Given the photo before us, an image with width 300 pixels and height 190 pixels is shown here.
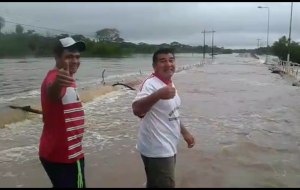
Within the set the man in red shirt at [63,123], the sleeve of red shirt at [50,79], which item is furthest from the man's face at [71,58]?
the sleeve of red shirt at [50,79]

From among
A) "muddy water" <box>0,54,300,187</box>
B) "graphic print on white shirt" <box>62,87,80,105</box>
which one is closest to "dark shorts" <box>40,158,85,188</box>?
"graphic print on white shirt" <box>62,87,80,105</box>

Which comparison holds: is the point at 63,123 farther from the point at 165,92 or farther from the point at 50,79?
the point at 165,92

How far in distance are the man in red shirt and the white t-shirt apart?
0.62 m

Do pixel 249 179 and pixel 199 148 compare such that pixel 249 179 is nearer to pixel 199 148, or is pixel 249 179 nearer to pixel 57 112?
pixel 199 148

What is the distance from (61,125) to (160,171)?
3.24 feet

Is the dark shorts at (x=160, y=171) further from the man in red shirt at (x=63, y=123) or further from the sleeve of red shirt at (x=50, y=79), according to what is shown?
the sleeve of red shirt at (x=50, y=79)

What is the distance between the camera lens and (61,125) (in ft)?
8.31

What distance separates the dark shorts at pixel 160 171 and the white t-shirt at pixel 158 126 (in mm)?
48

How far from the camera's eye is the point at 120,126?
10.6 m

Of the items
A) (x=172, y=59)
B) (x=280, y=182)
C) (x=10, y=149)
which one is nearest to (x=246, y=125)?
(x=280, y=182)

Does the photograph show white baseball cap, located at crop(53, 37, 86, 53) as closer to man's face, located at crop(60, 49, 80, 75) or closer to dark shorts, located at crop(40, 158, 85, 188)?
man's face, located at crop(60, 49, 80, 75)

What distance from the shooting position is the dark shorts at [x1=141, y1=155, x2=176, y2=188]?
9.98 feet

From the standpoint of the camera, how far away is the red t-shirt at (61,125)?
251cm

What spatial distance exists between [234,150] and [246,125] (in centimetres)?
305
